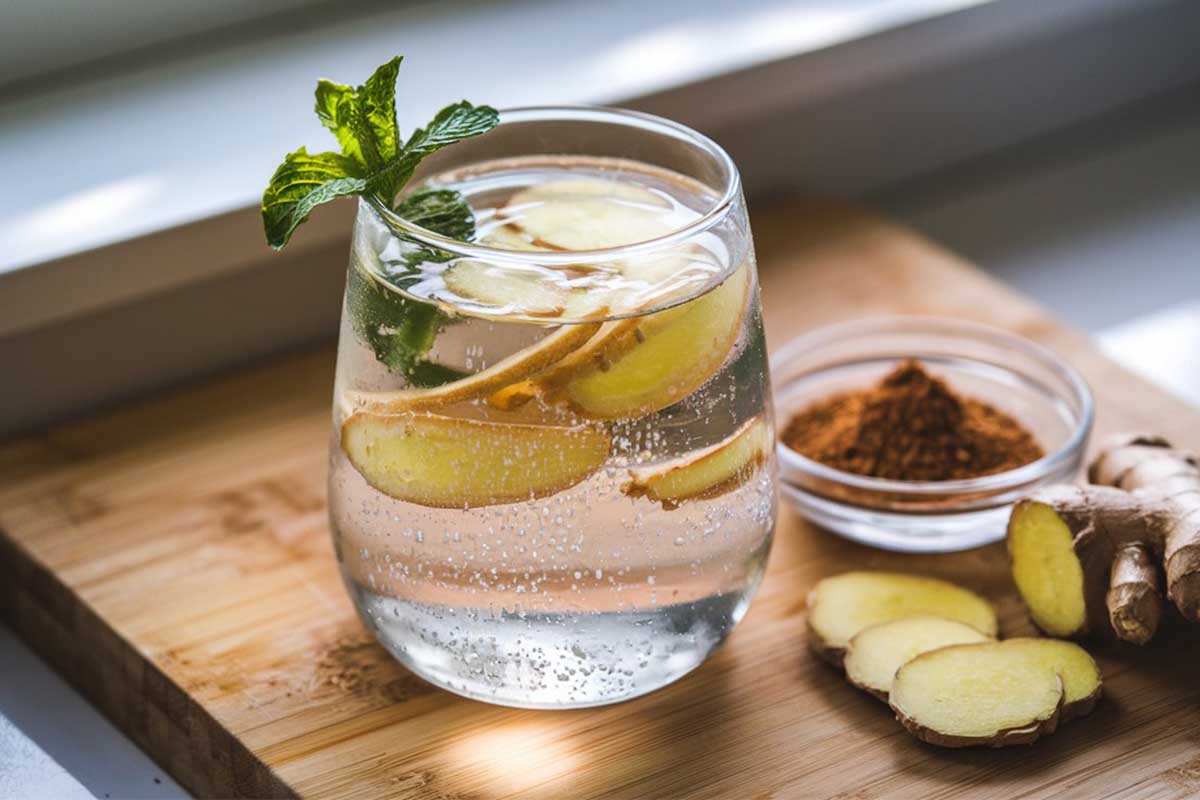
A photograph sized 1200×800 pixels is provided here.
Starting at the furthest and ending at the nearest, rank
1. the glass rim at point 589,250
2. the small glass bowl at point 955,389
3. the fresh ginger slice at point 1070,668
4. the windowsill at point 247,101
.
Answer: the windowsill at point 247,101 → the small glass bowl at point 955,389 → the fresh ginger slice at point 1070,668 → the glass rim at point 589,250

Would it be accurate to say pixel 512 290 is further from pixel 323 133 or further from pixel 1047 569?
pixel 323 133

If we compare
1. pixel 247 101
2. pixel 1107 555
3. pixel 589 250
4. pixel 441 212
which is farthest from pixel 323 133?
pixel 1107 555

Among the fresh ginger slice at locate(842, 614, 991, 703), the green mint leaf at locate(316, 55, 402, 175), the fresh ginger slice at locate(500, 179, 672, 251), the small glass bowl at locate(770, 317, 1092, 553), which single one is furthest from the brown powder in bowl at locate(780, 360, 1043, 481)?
the green mint leaf at locate(316, 55, 402, 175)

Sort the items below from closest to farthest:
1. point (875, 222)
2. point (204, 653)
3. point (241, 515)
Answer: point (204, 653) < point (241, 515) < point (875, 222)

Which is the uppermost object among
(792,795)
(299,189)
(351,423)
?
(299,189)

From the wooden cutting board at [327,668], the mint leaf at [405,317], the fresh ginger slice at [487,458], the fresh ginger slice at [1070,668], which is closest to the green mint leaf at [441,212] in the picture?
the mint leaf at [405,317]

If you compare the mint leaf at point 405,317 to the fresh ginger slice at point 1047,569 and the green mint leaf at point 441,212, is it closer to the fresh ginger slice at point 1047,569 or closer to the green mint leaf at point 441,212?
the green mint leaf at point 441,212

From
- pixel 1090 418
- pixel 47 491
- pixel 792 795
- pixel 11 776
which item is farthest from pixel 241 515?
pixel 1090 418

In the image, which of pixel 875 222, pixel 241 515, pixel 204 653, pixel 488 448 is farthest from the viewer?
pixel 875 222

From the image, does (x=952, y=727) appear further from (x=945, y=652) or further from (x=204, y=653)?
(x=204, y=653)
